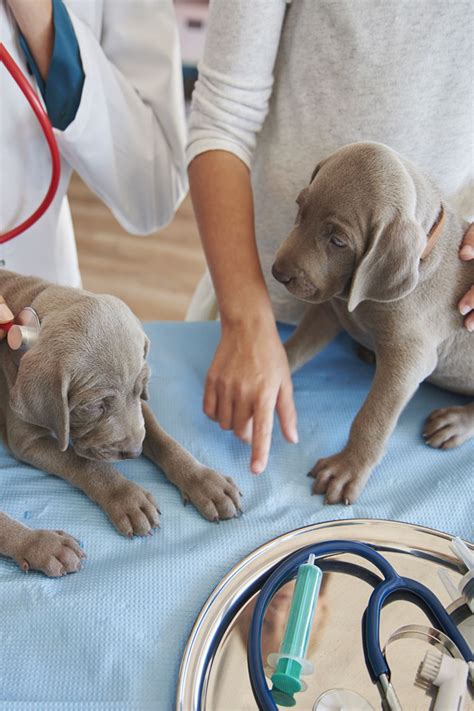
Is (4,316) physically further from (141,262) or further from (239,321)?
(141,262)

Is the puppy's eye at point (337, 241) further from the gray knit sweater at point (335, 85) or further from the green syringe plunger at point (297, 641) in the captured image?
the green syringe plunger at point (297, 641)

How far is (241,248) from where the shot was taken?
120 centimetres

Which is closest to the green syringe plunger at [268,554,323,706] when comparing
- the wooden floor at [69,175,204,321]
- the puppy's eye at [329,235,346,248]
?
the puppy's eye at [329,235,346,248]

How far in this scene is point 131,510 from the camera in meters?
0.98

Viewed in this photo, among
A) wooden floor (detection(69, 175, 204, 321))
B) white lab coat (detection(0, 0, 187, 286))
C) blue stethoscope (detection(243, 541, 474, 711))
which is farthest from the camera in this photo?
wooden floor (detection(69, 175, 204, 321))

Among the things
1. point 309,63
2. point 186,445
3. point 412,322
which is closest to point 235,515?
point 186,445

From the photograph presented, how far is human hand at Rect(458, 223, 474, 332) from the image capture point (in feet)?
3.70

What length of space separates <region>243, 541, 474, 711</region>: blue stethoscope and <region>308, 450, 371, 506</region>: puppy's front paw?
0.43ft

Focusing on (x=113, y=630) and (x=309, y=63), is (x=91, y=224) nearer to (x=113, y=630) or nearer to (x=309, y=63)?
(x=309, y=63)

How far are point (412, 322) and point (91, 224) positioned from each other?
3.13 m

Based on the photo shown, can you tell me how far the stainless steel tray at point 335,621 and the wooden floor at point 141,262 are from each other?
2243 mm

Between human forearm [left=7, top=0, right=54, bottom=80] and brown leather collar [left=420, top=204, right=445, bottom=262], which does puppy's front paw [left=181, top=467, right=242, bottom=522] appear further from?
human forearm [left=7, top=0, right=54, bottom=80]

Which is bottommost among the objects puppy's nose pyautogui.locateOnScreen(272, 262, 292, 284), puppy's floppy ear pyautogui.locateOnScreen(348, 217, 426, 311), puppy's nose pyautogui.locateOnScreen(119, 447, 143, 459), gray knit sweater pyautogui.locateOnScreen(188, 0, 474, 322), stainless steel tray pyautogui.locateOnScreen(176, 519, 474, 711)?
stainless steel tray pyautogui.locateOnScreen(176, 519, 474, 711)

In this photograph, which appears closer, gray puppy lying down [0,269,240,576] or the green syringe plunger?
the green syringe plunger
